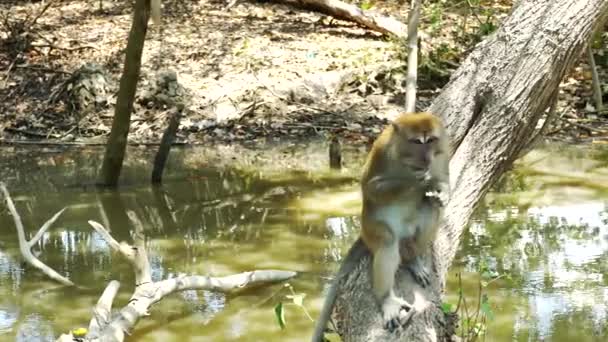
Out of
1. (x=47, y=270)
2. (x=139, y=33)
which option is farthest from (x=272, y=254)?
(x=139, y=33)

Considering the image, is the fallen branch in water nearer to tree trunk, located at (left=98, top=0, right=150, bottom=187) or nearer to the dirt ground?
tree trunk, located at (left=98, top=0, right=150, bottom=187)

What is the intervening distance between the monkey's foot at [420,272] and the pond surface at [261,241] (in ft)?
3.15

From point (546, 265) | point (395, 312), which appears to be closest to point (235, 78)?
point (546, 265)

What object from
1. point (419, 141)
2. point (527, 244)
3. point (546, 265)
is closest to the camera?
point (419, 141)

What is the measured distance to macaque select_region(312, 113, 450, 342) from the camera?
4223 mm

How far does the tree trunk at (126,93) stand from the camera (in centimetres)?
884

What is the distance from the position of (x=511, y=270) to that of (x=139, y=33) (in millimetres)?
4234

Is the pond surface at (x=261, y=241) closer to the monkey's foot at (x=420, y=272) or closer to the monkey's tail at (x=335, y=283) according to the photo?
the monkey's foot at (x=420, y=272)

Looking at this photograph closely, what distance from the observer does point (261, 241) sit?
8297 mm

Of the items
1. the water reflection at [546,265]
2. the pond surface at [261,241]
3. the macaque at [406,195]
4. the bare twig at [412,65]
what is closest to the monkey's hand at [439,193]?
the macaque at [406,195]

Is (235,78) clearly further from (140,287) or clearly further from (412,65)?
(140,287)

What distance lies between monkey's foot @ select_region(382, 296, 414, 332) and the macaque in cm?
20

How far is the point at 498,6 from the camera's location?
16156mm

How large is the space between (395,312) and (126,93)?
5907 millimetres
